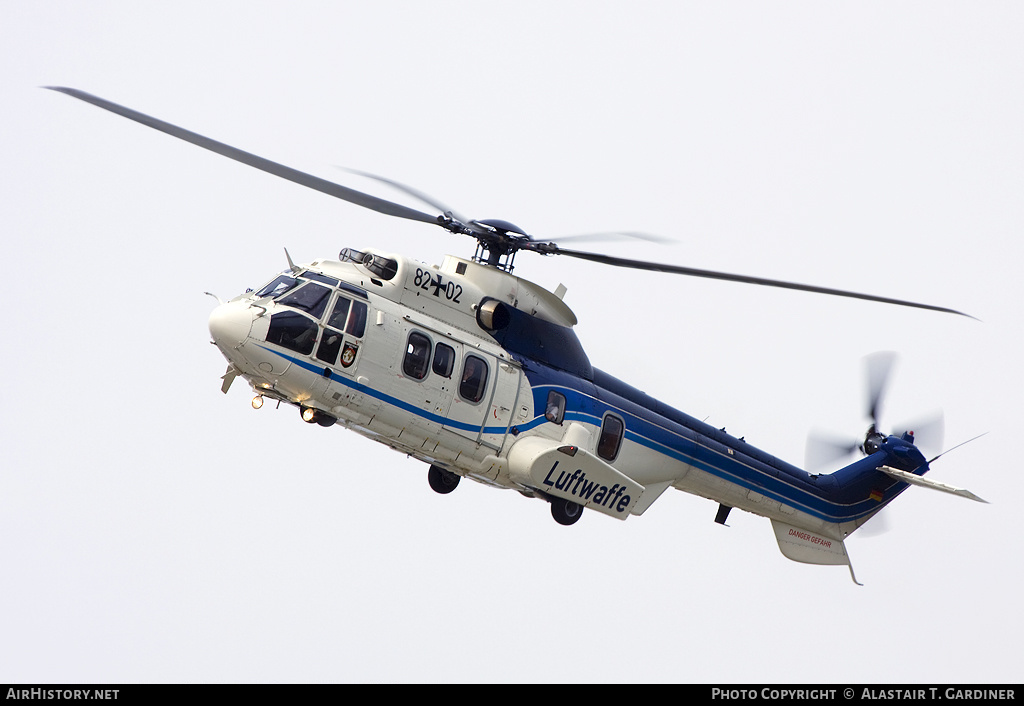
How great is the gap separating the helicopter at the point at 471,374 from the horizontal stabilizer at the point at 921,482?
4cm

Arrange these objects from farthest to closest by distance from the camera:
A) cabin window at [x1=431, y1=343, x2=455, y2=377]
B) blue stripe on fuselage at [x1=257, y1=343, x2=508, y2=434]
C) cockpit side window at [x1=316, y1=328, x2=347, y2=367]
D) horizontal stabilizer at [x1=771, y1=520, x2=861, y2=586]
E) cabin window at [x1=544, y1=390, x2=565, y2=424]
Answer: horizontal stabilizer at [x1=771, y1=520, x2=861, y2=586]
cabin window at [x1=544, y1=390, x2=565, y2=424]
cabin window at [x1=431, y1=343, x2=455, y2=377]
cockpit side window at [x1=316, y1=328, x2=347, y2=367]
blue stripe on fuselage at [x1=257, y1=343, x2=508, y2=434]

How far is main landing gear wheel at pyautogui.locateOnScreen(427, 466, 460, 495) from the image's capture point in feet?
62.0

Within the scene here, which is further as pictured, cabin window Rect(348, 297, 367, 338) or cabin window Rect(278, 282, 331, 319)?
cabin window Rect(348, 297, 367, 338)

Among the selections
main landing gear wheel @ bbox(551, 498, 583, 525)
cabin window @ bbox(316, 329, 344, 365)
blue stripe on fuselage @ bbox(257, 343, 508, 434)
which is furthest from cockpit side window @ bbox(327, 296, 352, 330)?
main landing gear wheel @ bbox(551, 498, 583, 525)

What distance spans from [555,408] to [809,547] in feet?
23.9

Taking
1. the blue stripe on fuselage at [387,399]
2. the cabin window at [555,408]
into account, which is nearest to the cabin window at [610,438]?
the cabin window at [555,408]

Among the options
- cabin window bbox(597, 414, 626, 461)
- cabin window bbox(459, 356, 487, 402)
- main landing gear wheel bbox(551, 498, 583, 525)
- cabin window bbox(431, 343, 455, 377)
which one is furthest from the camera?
cabin window bbox(597, 414, 626, 461)

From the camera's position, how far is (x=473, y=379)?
56.5ft

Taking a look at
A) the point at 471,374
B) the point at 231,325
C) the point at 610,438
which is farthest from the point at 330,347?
the point at 610,438

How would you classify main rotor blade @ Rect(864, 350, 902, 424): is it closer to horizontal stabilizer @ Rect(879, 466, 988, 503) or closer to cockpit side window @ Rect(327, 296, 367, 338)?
horizontal stabilizer @ Rect(879, 466, 988, 503)

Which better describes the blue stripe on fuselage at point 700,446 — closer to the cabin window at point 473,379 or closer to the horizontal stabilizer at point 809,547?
the horizontal stabilizer at point 809,547

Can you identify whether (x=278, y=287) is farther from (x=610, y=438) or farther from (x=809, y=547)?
(x=809, y=547)

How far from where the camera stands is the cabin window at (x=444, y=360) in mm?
16781

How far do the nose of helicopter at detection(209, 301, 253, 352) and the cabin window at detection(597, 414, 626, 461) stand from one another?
6.28 m
